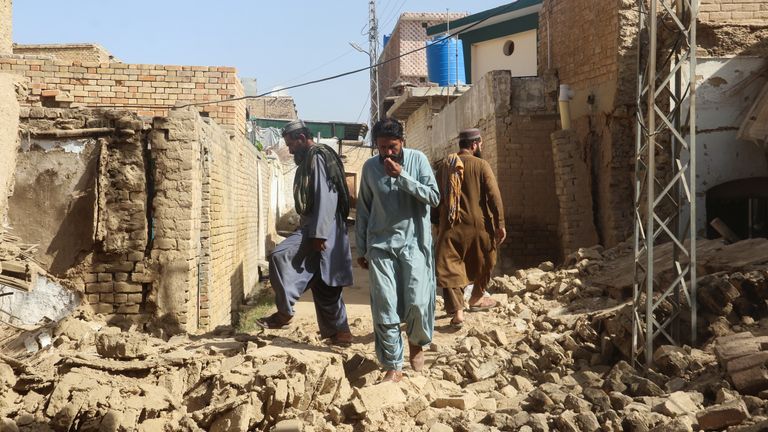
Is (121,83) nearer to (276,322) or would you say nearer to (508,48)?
(276,322)

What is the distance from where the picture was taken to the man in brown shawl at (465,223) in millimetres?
6828

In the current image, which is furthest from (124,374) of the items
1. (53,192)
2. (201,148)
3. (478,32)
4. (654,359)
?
(478,32)

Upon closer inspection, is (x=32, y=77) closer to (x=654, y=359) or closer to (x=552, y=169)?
(x=552, y=169)

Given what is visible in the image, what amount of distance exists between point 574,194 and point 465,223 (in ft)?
10.6

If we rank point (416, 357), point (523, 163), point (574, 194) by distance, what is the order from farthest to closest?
point (523, 163) → point (574, 194) → point (416, 357)

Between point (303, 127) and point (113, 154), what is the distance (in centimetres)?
146

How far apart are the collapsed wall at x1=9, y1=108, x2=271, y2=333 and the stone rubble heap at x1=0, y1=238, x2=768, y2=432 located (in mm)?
334

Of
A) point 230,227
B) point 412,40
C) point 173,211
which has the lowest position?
point 230,227

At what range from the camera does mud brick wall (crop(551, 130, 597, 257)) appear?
9.66m

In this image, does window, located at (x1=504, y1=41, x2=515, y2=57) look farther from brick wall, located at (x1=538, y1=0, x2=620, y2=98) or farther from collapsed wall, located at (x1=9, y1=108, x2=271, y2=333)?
collapsed wall, located at (x1=9, y1=108, x2=271, y2=333)

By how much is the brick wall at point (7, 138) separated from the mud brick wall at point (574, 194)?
6260 mm

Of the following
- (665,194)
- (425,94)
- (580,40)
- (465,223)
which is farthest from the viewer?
(425,94)

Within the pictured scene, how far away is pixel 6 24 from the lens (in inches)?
467

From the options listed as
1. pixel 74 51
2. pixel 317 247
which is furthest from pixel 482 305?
pixel 74 51
